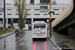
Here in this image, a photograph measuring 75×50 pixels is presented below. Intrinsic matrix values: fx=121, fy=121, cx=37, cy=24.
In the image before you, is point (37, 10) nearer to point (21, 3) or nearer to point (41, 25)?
point (21, 3)

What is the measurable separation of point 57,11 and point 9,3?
27821 millimetres

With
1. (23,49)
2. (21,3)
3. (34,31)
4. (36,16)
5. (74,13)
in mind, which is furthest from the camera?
(36,16)

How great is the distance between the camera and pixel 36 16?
6650 centimetres

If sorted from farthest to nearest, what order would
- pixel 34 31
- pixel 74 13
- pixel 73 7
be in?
pixel 34 31 → pixel 74 13 → pixel 73 7

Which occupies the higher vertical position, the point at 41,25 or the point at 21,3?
the point at 21,3

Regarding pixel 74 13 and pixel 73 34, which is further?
pixel 73 34

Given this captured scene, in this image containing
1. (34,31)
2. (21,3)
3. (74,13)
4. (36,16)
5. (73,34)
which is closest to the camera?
(74,13)

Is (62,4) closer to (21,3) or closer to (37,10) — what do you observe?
(37,10)

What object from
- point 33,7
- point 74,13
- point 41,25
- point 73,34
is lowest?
point 73,34

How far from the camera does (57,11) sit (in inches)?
2680

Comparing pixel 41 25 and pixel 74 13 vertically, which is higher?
pixel 74 13

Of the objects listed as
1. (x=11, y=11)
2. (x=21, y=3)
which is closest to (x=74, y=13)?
(x=21, y=3)

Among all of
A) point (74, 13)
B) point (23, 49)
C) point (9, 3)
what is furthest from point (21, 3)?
point (23, 49)

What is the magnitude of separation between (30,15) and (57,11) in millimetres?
15407
